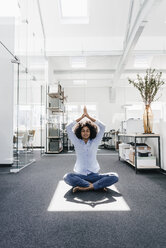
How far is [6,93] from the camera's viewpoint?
3.81 metres

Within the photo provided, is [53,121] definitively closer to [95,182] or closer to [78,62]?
[78,62]

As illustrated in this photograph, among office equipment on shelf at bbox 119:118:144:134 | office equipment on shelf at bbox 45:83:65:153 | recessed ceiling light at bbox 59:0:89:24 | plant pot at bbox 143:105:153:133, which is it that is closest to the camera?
plant pot at bbox 143:105:153:133

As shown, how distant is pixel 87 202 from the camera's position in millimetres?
1841

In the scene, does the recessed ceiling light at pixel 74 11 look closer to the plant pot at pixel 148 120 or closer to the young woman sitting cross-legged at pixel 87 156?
the plant pot at pixel 148 120

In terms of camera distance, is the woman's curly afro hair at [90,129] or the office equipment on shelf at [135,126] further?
the office equipment on shelf at [135,126]

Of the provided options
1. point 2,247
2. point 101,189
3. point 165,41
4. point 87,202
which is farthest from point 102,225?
point 165,41

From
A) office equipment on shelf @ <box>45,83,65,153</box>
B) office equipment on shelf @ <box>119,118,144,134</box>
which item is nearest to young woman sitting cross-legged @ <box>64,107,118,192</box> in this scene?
office equipment on shelf @ <box>119,118,144,134</box>

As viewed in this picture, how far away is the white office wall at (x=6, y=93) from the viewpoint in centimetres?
376

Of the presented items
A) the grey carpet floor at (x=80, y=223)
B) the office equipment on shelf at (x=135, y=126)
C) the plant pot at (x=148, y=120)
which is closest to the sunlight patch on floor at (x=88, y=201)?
the grey carpet floor at (x=80, y=223)

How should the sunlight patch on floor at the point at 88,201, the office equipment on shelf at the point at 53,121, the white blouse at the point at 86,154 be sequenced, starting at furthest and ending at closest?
the office equipment on shelf at the point at 53,121 < the white blouse at the point at 86,154 < the sunlight patch on floor at the point at 88,201

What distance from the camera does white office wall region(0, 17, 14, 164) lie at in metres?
3.76

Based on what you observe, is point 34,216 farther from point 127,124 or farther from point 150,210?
point 127,124

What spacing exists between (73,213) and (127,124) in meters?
2.63

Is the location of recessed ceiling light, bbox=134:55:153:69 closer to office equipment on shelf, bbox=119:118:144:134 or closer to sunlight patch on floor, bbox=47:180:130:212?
office equipment on shelf, bbox=119:118:144:134
